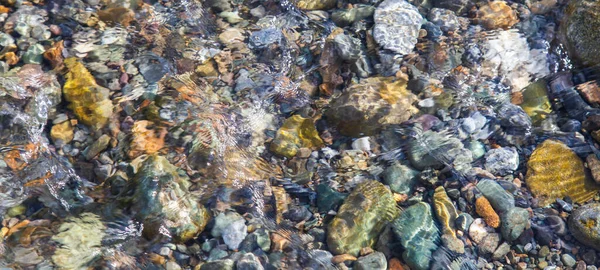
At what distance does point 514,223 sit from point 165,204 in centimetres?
230

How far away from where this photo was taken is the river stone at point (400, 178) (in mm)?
3785

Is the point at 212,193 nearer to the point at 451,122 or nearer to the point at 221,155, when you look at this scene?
the point at 221,155

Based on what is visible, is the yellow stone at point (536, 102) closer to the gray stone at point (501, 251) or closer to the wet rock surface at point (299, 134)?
the wet rock surface at point (299, 134)

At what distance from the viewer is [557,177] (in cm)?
382

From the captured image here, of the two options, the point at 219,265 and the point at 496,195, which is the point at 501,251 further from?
the point at 219,265

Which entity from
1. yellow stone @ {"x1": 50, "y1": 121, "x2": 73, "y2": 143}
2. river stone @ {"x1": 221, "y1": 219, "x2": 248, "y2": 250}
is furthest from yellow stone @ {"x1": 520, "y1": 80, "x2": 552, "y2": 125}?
yellow stone @ {"x1": 50, "y1": 121, "x2": 73, "y2": 143}

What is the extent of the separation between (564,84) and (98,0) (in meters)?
4.03

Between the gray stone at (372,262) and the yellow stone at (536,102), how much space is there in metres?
1.77

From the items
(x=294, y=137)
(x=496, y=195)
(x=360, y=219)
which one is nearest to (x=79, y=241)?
(x=294, y=137)

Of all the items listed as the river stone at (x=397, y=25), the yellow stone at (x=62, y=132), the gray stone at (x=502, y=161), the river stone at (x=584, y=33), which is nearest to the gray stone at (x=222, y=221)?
the yellow stone at (x=62, y=132)

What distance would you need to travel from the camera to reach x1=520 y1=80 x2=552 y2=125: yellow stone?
423 cm

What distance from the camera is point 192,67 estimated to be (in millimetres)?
4398

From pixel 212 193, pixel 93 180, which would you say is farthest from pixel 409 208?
pixel 93 180

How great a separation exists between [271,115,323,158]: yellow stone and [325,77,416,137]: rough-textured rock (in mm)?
180
